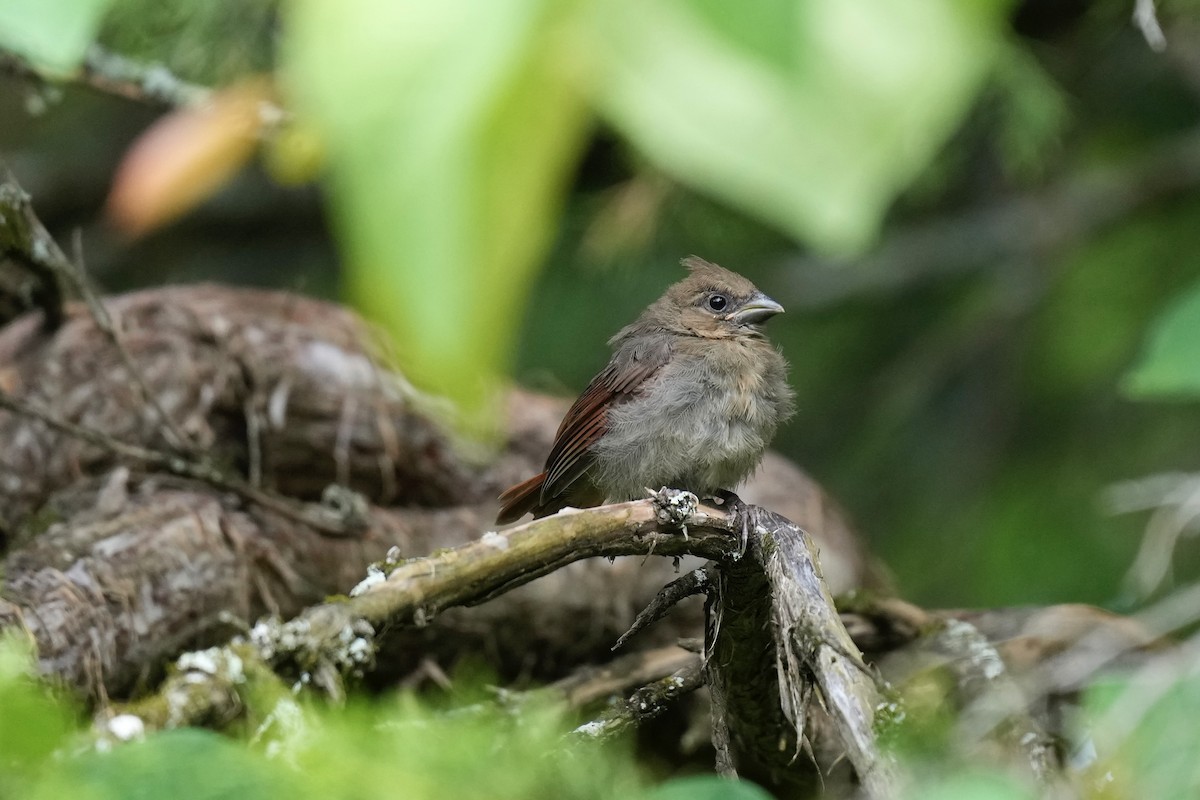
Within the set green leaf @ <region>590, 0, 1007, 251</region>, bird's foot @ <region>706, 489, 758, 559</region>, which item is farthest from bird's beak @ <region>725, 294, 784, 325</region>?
green leaf @ <region>590, 0, 1007, 251</region>

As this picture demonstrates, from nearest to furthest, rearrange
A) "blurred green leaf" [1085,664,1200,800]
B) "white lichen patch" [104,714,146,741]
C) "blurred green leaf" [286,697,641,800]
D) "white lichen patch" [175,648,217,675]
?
"blurred green leaf" [286,697,641,800] → "blurred green leaf" [1085,664,1200,800] → "white lichen patch" [104,714,146,741] → "white lichen patch" [175,648,217,675]

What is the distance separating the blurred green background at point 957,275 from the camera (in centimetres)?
546

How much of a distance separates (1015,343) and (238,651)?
4.99 m

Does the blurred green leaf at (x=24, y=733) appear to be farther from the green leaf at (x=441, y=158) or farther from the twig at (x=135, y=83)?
the twig at (x=135, y=83)

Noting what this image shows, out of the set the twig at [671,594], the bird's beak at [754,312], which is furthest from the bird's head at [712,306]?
the twig at [671,594]

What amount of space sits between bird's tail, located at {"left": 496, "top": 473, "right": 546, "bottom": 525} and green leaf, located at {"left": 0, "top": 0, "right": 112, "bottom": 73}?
2.99 meters

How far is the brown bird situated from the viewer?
3.62 metres

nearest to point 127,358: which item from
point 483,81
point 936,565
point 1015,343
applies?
point 483,81

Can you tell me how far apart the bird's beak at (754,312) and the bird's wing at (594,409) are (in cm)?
33

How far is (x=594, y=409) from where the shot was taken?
3.79m

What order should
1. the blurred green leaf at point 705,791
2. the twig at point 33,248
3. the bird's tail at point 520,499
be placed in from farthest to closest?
the bird's tail at point 520,499, the twig at point 33,248, the blurred green leaf at point 705,791

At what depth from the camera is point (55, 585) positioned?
2.85m

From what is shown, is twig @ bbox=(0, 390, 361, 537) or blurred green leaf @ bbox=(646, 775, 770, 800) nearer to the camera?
blurred green leaf @ bbox=(646, 775, 770, 800)

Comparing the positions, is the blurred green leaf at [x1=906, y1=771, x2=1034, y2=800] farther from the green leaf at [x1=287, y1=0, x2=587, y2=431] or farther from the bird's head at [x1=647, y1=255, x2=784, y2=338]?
the bird's head at [x1=647, y1=255, x2=784, y2=338]
